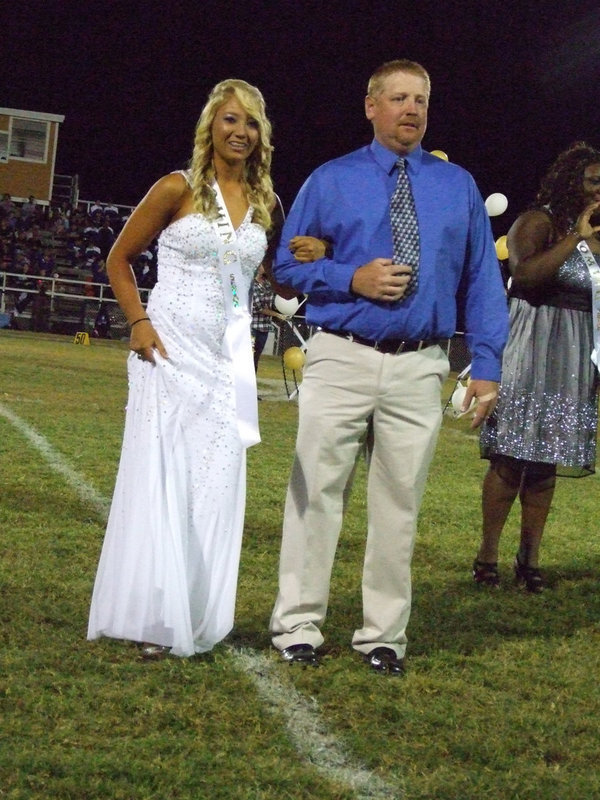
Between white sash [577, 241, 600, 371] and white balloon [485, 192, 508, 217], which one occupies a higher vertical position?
white balloon [485, 192, 508, 217]

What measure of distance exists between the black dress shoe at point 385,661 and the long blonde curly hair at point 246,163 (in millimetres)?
1465

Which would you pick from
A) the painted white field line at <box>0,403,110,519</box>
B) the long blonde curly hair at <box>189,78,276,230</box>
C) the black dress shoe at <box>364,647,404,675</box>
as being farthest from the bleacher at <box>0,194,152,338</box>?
the black dress shoe at <box>364,647,404,675</box>

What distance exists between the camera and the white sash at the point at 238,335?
4.07 m

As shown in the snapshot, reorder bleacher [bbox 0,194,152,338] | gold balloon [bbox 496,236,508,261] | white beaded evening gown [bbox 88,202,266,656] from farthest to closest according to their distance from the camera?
bleacher [bbox 0,194,152,338]
gold balloon [bbox 496,236,508,261]
white beaded evening gown [bbox 88,202,266,656]

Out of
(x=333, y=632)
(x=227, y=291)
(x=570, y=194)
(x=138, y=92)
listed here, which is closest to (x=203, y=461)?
(x=227, y=291)

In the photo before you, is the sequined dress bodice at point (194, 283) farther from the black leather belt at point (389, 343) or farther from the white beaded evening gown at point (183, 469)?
the black leather belt at point (389, 343)

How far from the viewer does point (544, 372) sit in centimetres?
545

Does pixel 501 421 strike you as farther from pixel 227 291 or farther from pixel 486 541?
pixel 227 291

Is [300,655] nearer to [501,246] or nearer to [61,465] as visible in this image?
[61,465]

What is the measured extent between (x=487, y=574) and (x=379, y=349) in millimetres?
1927

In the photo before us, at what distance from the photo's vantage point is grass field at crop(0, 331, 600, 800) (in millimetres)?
3021

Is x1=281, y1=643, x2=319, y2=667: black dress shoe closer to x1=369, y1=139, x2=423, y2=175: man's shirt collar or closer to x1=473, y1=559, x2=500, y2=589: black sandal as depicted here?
x1=369, y1=139, x2=423, y2=175: man's shirt collar

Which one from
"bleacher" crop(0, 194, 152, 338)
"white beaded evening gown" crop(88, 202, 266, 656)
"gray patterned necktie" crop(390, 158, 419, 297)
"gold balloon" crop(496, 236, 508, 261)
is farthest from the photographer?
"bleacher" crop(0, 194, 152, 338)

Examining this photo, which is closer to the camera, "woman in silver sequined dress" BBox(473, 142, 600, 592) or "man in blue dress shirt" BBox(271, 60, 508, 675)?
"man in blue dress shirt" BBox(271, 60, 508, 675)
